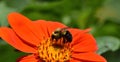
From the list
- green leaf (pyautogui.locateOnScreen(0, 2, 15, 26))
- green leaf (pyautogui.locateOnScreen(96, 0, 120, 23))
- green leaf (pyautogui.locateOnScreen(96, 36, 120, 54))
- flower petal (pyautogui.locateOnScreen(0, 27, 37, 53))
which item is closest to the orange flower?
flower petal (pyautogui.locateOnScreen(0, 27, 37, 53))

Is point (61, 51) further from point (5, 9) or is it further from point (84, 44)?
point (5, 9)

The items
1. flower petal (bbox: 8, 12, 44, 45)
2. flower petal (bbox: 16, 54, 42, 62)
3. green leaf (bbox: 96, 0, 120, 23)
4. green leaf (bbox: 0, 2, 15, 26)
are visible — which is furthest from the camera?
green leaf (bbox: 96, 0, 120, 23)

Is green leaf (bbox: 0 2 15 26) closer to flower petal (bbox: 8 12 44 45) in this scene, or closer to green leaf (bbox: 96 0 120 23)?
flower petal (bbox: 8 12 44 45)

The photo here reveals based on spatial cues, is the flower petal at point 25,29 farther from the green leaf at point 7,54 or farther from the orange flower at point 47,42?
the green leaf at point 7,54

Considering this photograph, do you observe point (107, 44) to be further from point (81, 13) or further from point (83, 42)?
point (81, 13)

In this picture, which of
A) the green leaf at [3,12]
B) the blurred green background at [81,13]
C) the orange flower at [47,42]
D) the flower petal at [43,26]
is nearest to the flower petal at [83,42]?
the orange flower at [47,42]

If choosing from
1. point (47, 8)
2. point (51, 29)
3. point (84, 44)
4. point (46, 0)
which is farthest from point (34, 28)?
point (46, 0)

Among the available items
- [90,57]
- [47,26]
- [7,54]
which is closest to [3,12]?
[7,54]
